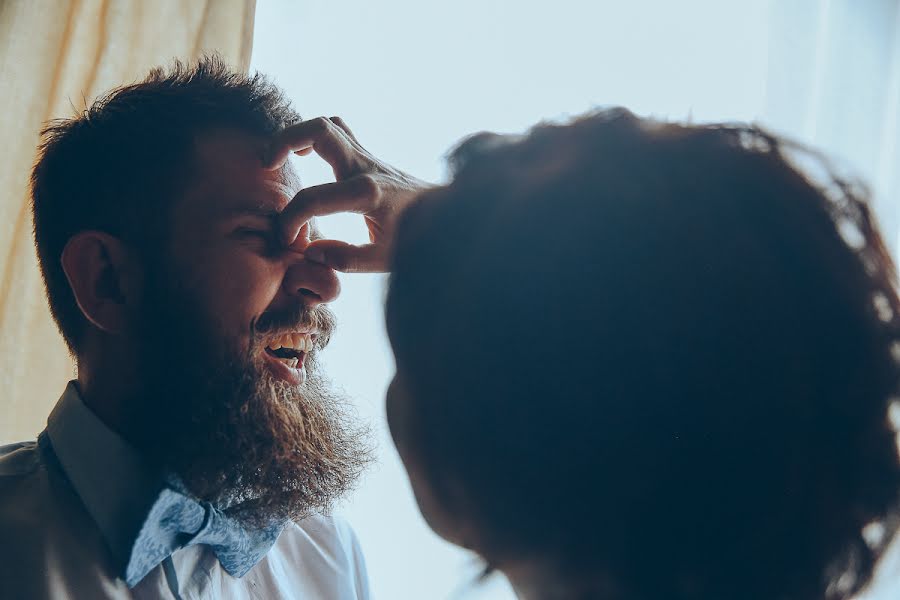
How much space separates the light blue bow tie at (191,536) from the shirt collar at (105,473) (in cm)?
1

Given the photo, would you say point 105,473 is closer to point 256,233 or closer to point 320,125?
point 256,233

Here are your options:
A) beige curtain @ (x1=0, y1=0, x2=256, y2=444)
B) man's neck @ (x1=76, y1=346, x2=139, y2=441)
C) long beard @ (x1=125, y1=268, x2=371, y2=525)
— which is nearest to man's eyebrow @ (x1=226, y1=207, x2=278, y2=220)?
long beard @ (x1=125, y1=268, x2=371, y2=525)

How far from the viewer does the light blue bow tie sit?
893 millimetres

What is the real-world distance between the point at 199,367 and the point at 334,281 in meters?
0.23

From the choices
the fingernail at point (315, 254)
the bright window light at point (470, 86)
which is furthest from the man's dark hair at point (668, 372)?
the bright window light at point (470, 86)

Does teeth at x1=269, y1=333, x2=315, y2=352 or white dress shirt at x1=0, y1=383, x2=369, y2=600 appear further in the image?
teeth at x1=269, y1=333, x2=315, y2=352

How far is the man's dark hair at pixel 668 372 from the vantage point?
21.1 inches

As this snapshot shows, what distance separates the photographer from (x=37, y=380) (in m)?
1.46

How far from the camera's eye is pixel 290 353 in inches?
46.9

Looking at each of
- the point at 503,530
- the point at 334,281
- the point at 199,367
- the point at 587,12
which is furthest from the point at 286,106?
the point at 503,530

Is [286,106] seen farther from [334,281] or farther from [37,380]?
[37,380]

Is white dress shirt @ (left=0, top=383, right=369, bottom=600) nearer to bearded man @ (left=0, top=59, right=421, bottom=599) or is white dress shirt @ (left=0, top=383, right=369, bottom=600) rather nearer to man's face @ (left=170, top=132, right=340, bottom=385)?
bearded man @ (left=0, top=59, right=421, bottom=599)

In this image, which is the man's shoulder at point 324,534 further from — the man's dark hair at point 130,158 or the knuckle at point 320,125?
the knuckle at point 320,125

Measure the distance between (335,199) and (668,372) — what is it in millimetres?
565
